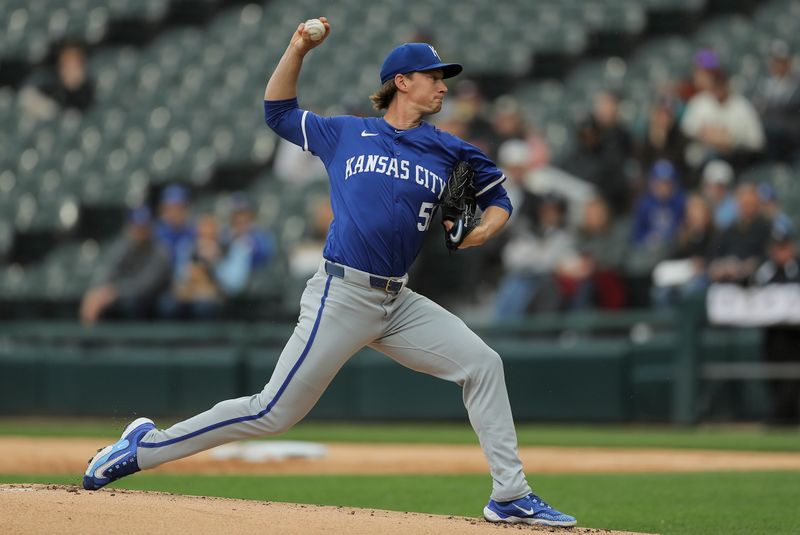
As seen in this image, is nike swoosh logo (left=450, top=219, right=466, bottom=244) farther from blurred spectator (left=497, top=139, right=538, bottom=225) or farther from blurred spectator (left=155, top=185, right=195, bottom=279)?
blurred spectator (left=155, top=185, right=195, bottom=279)

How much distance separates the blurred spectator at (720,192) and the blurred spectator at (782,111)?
0.71m

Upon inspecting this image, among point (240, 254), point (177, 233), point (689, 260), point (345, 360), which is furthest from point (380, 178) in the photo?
point (177, 233)

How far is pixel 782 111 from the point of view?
12047mm

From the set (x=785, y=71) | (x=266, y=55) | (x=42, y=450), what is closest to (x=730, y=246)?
(x=785, y=71)

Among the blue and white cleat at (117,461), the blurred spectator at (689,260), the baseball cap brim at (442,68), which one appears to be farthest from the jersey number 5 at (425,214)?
the blurred spectator at (689,260)

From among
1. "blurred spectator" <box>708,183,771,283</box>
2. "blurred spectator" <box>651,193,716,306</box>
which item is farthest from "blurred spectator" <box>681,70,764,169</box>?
"blurred spectator" <box>708,183,771,283</box>

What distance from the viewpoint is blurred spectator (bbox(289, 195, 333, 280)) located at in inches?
479

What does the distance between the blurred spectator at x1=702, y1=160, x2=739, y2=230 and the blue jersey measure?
245 inches

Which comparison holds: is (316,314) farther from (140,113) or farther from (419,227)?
(140,113)

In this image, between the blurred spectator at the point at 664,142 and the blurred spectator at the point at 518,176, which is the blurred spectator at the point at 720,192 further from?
the blurred spectator at the point at 518,176

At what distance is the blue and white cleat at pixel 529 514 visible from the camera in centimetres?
505

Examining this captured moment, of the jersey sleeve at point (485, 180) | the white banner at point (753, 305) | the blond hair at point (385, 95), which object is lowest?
the white banner at point (753, 305)

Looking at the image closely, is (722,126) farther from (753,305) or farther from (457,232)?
(457,232)

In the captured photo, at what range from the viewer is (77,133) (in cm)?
1700
